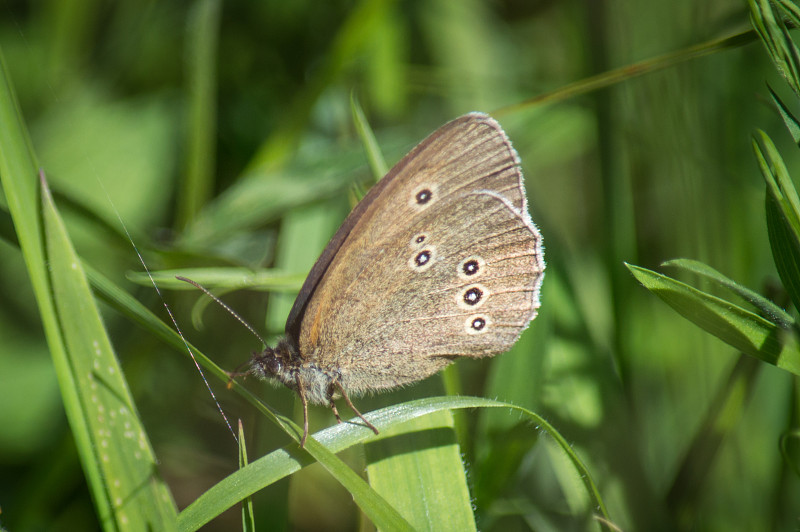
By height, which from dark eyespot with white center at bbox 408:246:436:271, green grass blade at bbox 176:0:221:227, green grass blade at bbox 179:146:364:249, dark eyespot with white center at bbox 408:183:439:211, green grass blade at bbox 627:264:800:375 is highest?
green grass blade at bbox 176:0:221:227

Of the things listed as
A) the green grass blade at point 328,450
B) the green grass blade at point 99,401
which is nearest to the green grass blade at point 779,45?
the green grass blade at point 328,450

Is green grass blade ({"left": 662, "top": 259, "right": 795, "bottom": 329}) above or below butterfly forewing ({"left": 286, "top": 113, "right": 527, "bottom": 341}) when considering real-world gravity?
below

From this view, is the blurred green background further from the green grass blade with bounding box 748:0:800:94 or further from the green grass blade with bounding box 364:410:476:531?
the green grass blade with bounding box 748:0:800:94

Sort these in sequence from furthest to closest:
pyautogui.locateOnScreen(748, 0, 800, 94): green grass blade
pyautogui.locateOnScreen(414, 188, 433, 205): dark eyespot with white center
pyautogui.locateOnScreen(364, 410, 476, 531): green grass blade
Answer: pyautogui.locateOnScreen(414, 188, 433, 205): dark eyespot with white center
pyautogui.locateOnScreen(364, 410, 476, 531): green grass blade
pyautogui.locateOnScreen(748, 0, 800, 94): green grass blade

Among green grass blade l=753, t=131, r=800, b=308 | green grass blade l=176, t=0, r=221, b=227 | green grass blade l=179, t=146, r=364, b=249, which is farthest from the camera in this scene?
green grass blade l=176, t=0, r=221, b=227

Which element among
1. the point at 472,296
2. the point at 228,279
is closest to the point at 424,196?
the point at 472,296

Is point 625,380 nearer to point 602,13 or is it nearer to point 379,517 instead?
point 379,517

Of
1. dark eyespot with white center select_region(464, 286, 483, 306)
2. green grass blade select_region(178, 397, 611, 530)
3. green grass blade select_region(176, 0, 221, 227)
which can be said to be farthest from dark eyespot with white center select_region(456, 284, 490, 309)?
green grass blade select_region(176, 0, 221, 227)

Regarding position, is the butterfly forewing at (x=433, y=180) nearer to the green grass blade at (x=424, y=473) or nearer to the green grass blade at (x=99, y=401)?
the green grass blade at (x=424, y=473)
